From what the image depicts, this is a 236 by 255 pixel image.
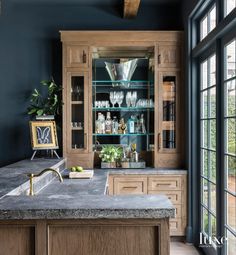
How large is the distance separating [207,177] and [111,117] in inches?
60.8

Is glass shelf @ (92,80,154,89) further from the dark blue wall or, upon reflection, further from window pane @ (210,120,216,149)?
window pane @ (210,120,216,149)

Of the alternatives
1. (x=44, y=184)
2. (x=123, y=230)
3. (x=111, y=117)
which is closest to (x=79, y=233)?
(x=123, y=230)

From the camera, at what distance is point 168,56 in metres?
4.27

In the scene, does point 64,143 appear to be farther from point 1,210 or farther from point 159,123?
point 1,210

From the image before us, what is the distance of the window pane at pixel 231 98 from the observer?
2.75 metres

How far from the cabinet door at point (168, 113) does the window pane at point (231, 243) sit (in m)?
1.53

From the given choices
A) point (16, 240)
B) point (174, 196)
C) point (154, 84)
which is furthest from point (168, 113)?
point (16, 240)

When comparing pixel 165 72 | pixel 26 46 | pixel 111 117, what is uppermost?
pixel 26 46

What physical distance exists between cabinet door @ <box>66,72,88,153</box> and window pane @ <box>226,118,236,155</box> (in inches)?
75.7

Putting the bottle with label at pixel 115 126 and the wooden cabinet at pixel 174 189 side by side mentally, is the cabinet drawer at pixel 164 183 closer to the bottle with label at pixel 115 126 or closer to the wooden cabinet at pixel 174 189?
the wooden cabinet at pixel 174 189

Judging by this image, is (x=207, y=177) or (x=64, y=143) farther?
(x=64, y=143)

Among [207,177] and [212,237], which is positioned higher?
[207,177]

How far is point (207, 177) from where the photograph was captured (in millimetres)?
3594

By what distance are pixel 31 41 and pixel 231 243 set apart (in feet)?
11.4
